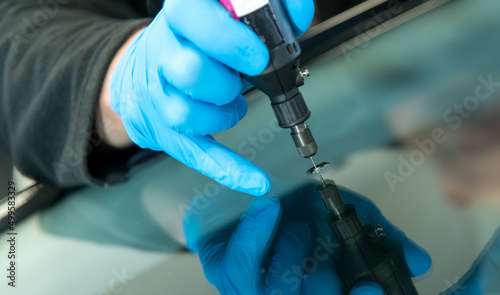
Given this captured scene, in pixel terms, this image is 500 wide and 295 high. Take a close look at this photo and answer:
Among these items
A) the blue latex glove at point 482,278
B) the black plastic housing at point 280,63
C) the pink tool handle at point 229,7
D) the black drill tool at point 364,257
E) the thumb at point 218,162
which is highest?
the pink tool handle at point 229,7

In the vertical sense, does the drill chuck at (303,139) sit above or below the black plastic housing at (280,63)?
below

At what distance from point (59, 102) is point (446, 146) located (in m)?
0.75

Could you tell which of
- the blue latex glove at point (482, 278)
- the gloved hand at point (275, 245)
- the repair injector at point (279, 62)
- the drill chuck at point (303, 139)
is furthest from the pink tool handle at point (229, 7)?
the blue latex glove at point (482, 278)

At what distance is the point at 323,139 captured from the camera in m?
0.77

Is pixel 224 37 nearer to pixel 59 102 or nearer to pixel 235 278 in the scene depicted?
pixel 235 278

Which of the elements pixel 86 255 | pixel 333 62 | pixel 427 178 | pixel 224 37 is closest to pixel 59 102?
pixel 86 255

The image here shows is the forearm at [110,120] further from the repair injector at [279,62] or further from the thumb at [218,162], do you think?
the repair injector at [279,62]

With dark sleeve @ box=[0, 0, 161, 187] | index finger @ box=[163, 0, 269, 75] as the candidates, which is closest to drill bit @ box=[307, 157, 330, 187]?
index finger @ box=[163, 0, 269, 75]

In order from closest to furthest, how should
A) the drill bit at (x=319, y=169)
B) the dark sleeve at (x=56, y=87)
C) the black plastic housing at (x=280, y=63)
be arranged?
the black plastic housing at (x=280, y=63) → the drill bit at (x=319, y=169) → the dark sleeve at (x=56, y=87)

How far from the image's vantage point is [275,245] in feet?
1.89

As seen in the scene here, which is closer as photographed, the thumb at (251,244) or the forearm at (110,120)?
the thumb at (251,244)

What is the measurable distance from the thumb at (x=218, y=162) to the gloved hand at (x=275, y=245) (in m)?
0.05

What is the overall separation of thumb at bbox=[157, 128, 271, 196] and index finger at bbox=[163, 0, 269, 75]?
0.14 metres

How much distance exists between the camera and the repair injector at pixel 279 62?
0.53 meters
